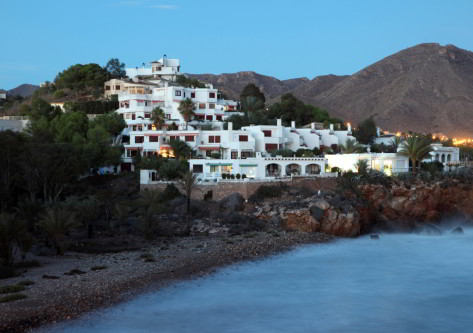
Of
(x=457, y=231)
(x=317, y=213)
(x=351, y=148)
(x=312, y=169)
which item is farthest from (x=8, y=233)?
(x=351, y=148)

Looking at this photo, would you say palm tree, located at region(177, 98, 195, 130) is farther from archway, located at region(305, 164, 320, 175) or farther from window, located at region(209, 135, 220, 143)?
archway, located at region(305, 164, 320, 175)

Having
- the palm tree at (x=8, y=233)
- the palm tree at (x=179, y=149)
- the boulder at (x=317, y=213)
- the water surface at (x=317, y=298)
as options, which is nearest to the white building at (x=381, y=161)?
the boulder at (x=317, y=213)

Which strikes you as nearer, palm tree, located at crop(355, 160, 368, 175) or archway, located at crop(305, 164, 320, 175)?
palm tree, located at crop(355, 160, 368, 175)

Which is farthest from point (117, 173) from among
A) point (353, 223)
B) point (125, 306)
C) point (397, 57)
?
point (397, 57)

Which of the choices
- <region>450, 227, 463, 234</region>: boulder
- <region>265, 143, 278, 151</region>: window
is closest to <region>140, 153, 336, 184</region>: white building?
<region>265, 143, 278, 151</region>: window

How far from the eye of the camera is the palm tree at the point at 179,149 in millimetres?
59406

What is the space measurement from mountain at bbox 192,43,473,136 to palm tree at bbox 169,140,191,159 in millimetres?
71163

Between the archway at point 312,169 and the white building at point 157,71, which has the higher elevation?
the white building at point 157,71

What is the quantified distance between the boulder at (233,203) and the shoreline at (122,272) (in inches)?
238

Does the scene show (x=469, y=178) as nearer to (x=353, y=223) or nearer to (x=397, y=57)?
(x=353, y=223)

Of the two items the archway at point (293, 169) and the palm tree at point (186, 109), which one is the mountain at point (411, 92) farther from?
the archway at point (293, 169)

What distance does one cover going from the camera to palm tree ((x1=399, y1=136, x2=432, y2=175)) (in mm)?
56938

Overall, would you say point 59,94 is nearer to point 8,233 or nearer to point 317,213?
point 317,213

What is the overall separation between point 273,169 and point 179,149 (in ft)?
32.6
